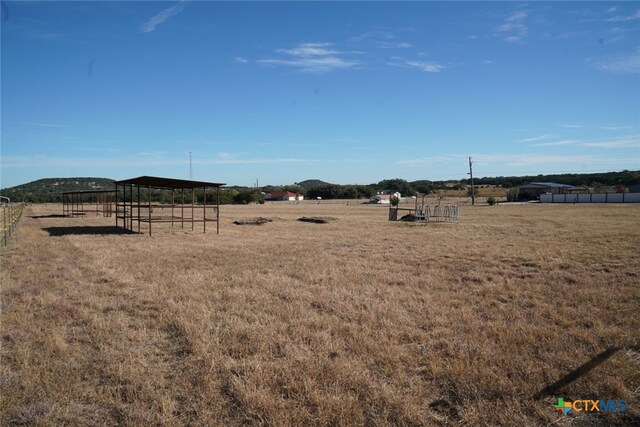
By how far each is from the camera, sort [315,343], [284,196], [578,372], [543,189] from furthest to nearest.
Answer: [284,196], [543,189], [315,343], [578,372]

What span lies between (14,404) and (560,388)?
5.21m

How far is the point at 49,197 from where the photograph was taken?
8112cm

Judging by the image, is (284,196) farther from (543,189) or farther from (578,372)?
(578,372)

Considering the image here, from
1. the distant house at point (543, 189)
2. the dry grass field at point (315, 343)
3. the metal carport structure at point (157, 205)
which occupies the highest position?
the distant house at point (543, 189)

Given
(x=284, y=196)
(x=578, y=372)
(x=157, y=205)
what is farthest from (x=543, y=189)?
(x=578, y=372)

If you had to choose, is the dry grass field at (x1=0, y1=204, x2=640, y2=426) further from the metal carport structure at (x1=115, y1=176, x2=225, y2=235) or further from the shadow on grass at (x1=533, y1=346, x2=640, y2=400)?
the metal carport structure at (x1=115, y1=176, x2=225, y2=235)

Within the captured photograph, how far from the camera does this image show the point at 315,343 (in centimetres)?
564

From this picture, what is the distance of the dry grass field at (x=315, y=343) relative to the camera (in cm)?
404

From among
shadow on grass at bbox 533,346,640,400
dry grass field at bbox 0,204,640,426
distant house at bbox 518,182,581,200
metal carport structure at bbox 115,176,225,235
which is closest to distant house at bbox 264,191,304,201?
distant house at bbox 518,182,581,200

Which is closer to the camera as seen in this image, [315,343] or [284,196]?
[315,343]

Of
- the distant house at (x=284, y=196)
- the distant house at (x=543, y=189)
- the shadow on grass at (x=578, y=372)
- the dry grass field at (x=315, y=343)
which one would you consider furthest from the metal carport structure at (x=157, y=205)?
the distant house at (x=284, y=196)

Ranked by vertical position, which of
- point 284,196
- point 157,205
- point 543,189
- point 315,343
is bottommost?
point 315,343

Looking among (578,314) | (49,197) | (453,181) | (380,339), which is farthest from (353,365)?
(453,181)

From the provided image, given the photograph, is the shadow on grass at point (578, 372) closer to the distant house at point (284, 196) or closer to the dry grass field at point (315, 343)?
the dry grass field at point (315, 343)
